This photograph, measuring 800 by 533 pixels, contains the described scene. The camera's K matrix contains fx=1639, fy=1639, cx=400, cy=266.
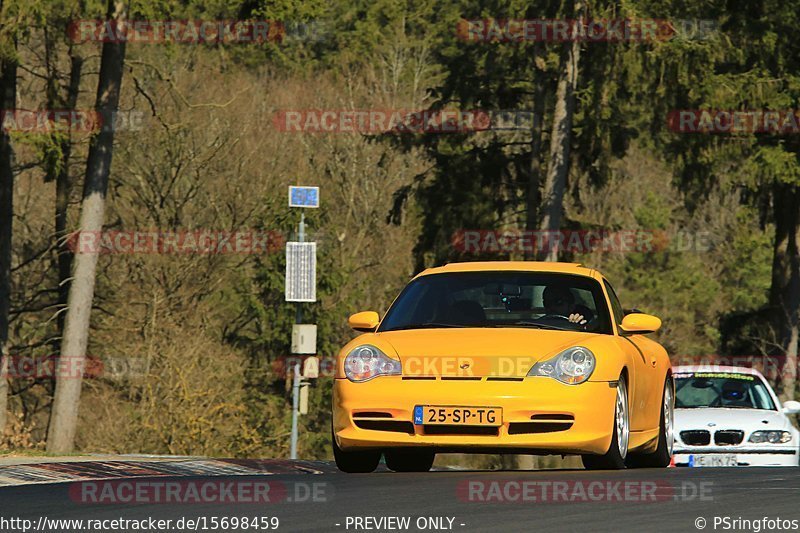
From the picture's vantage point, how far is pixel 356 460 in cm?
1216

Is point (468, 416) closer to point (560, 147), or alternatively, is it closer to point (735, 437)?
point (735, 437)

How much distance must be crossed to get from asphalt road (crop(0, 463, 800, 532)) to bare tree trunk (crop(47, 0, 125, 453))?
21.5m

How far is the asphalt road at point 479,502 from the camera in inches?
334

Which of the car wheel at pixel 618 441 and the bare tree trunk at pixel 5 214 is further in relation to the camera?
the bare tree trunk at pixel 5 214

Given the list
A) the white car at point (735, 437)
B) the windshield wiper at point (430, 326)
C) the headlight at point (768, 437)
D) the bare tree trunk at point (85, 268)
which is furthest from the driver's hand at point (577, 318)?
the bare tree trunk at point (85, 268)

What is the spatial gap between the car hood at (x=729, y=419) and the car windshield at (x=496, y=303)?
17.1ft

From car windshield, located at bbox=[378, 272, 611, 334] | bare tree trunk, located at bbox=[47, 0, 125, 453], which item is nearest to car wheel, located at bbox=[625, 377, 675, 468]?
car windshield, located at bbox=[378, 272, 611, 334]

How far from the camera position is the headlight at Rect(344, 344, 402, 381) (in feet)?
37.9

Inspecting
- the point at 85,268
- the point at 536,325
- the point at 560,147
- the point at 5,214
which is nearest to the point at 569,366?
the point at 536,325

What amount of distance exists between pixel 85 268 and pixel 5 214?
119 inches
